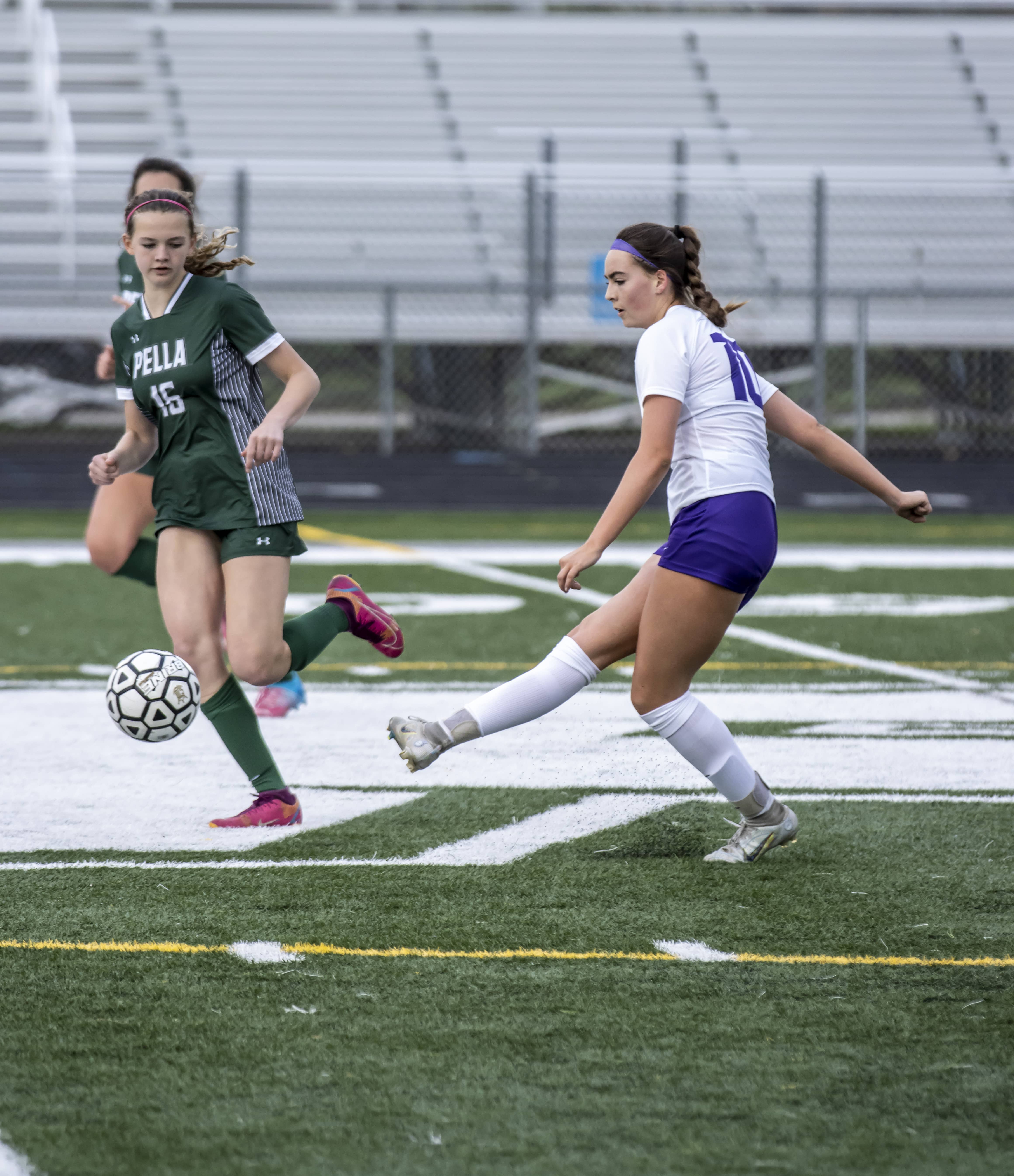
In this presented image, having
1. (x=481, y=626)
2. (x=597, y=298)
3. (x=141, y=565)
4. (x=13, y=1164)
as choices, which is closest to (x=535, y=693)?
(x=13, y=1164)

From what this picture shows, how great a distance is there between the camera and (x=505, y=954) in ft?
12.2

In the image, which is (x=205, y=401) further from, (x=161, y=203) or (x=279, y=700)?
(x=279, y=700)

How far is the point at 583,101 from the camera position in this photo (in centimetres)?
2455

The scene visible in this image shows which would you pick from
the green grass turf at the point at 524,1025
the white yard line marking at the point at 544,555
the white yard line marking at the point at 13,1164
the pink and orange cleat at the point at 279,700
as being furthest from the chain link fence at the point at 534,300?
the white yard line marking at the point at 13,1164

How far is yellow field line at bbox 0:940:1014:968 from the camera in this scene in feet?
12.0

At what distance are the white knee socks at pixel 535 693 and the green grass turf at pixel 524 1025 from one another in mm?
393

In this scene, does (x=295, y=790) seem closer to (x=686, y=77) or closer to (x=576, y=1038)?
(x=576, y=1038)

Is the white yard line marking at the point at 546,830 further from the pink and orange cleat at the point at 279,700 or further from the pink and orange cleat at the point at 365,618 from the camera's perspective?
the pink and orange cleat at the point at 279,700

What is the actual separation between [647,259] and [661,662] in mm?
1082

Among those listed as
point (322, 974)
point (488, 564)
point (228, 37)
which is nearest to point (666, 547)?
point (322, 974)

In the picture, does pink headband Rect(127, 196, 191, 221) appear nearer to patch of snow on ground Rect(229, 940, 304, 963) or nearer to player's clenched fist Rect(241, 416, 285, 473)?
player's clenched fist Rect(241, 416, 285, 473)

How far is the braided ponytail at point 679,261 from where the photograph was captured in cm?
459

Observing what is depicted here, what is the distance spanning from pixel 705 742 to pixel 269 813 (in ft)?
4.46

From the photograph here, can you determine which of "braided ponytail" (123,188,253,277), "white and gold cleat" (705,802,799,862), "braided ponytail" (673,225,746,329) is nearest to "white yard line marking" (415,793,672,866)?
"white and gold cleat" (705,802,799,862)
